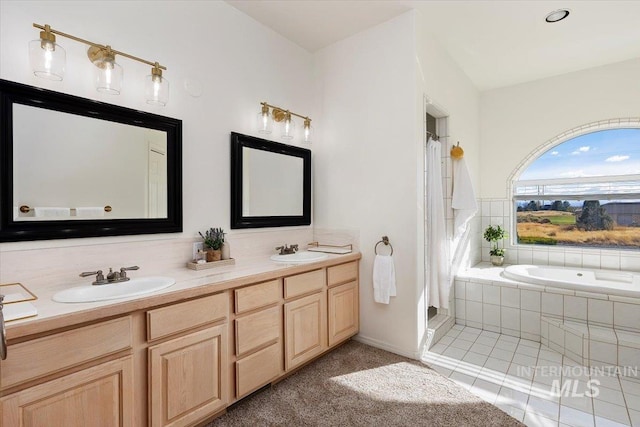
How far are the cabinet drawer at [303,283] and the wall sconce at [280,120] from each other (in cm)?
122

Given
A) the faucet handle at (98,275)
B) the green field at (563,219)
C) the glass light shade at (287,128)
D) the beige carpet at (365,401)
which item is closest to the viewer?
the faucet handle at (98,275)

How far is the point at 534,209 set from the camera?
13.4 ft

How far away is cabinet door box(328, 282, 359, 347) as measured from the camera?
8.58 ft

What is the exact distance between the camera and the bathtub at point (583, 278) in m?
2.74

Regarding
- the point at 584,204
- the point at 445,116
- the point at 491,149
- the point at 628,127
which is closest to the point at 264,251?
the point at 445,116

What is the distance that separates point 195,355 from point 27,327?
0.75 m

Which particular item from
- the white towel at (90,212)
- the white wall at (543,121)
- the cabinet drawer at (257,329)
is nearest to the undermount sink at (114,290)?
the white towel at (90,212)

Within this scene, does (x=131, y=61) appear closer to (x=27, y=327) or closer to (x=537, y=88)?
(x=27, y=327)

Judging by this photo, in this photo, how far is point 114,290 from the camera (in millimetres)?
1671

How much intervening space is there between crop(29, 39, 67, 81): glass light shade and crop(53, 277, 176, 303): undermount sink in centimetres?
103

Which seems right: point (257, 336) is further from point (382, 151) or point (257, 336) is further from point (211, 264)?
point (382, 151)

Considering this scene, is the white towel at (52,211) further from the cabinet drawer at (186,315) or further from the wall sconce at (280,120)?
the wall sconce at (280,120)

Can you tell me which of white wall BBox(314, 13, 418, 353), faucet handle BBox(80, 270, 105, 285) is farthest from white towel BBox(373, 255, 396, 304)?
faucet handle BBox(80, 270, 105, 285)

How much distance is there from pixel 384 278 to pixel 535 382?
1250 millimetres
